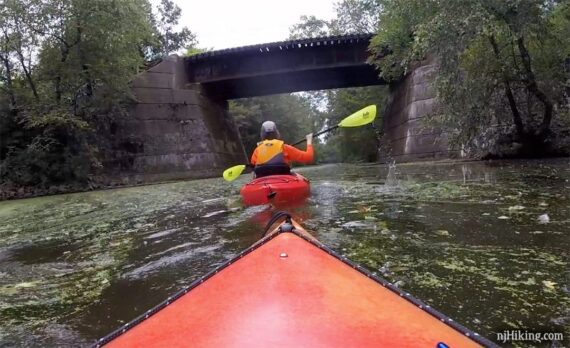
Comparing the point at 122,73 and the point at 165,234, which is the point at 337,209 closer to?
the point at 165,234

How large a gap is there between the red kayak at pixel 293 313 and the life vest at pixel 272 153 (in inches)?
216

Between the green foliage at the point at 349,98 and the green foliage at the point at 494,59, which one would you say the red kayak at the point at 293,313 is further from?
the green foliage at the point at 349,98

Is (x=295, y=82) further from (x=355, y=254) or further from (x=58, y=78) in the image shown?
(x=355, y=254)

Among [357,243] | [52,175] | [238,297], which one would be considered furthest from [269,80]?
[238,297]

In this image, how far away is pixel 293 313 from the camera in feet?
5.34

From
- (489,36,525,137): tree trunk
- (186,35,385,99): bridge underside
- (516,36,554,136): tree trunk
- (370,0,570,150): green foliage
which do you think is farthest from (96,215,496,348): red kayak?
(186,35,385,99): bridge underside

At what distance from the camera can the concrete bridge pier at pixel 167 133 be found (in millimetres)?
21078

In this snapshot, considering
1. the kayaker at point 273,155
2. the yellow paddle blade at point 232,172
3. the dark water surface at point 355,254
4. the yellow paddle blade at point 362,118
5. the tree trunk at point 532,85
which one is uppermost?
the tree trunk at point 532,85

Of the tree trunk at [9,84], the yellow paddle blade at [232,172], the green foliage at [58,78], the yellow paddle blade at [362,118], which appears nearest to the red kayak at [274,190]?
the yellow paddle blade at [362,118]

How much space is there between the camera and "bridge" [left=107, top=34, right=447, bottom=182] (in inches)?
821

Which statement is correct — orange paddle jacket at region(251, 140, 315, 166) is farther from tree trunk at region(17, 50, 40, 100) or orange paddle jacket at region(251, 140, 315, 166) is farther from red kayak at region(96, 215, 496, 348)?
tree trunk at region(17, 50, 40, 100)

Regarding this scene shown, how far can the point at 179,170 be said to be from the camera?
21.7 metres

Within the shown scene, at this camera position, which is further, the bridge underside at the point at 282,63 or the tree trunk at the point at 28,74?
the bridge underside at the point at 282,63

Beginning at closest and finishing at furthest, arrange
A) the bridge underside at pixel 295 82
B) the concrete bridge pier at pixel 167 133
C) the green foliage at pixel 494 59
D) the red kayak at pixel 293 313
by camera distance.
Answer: the red kayak at pixel 293 313
the green foliage at pixel 494 59
the concrete bridge pier at pixel 167 133
the bridge underside at pixel 295 82
